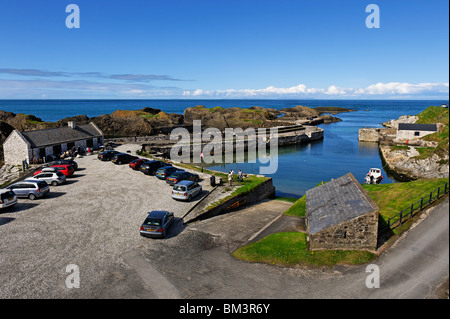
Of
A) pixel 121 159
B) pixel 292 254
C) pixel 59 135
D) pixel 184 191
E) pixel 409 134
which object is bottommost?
pixel 292 254

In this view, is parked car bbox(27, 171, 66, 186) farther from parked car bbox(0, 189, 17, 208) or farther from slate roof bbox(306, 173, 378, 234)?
slate roof bbox(306, 173, 378, 234)

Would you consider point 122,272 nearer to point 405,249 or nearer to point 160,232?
point 160,232

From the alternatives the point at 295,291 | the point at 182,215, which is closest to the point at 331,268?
the point at 295,291

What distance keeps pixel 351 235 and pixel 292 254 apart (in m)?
3.44

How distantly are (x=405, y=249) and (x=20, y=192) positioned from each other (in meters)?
29.6

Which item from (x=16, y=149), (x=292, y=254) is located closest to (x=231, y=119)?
(x=16, y=149)

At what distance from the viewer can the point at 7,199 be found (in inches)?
928

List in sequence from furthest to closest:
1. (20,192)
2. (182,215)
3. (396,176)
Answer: (396,176) < (20,192) < (182,215)

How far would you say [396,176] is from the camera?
50000mm

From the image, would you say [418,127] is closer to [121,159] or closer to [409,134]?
[409,134]

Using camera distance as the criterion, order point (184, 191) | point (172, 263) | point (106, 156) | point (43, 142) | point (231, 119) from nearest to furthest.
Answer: point (172, 263)
point (184, 191)
point (43, 142)
point (106, 156)
point (231, 119)

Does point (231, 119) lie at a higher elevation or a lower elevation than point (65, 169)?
higher

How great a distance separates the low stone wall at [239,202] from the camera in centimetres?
2476

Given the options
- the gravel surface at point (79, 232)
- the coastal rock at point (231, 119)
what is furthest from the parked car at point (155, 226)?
the coastal rock at point (231, 119)
